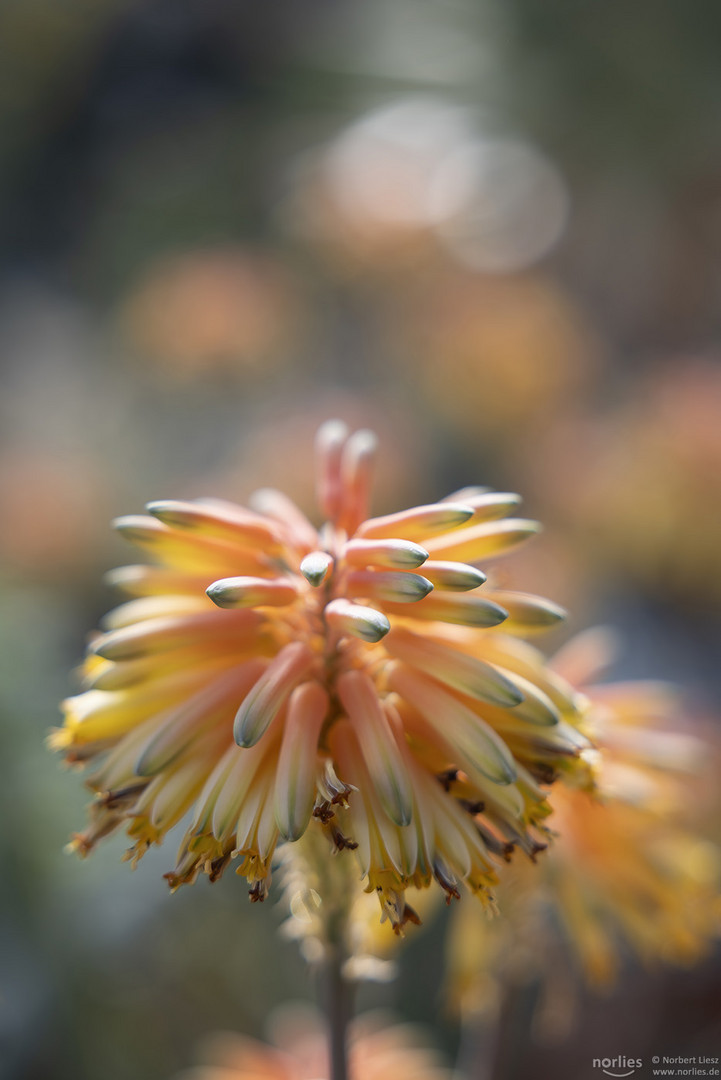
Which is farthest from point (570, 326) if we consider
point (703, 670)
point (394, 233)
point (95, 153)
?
point (95, 153)

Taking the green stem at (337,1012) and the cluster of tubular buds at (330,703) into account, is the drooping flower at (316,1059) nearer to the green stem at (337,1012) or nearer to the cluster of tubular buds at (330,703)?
the green stem at (337,1012)

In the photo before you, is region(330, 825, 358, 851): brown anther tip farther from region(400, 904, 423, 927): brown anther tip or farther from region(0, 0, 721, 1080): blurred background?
region(0, 0, 721, 1080): blurred background

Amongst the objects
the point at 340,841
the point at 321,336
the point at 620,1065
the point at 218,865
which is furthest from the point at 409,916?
the point at 321,336

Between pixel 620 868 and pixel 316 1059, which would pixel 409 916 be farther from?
pixel 316 1059

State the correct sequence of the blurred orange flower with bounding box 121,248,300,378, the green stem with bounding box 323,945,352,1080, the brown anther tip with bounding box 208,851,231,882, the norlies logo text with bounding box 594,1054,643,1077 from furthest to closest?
the blurred orange flower with bounding box 121,248,300,378
the norlies logo text with bounding box 594,1054,643,1077
the green stem with bounding box 323,945,352,1080
the brown anther tip with bounding box 208,851,231,882

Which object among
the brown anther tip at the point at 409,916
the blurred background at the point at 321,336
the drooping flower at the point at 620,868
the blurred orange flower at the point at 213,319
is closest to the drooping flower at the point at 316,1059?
A: the blurred background at the point at 321,336

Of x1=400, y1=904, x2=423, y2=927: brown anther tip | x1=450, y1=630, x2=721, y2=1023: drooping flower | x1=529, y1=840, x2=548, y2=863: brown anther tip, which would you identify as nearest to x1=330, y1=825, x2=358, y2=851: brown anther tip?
x1=400, y1=904, x2=423, y2=927: brown anther tip
